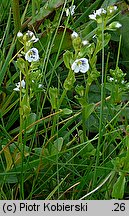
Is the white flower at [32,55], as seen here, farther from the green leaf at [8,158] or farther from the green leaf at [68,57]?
the green leaf at [8,158]

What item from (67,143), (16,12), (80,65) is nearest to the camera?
(80,65)

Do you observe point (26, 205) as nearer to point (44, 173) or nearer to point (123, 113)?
point (44, 173)

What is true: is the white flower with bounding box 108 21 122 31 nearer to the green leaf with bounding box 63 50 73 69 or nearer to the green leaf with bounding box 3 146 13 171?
the green leaf with bounding box 63 50 73 69

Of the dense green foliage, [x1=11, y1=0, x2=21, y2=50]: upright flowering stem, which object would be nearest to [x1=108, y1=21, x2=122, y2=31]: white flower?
the dense green foliage

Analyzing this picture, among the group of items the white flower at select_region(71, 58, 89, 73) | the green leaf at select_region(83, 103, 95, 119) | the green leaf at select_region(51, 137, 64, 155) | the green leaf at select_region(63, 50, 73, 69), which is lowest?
the green leaf at select_region(51, 137, 64, 155)

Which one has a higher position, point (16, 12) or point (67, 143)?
point (16, 12)

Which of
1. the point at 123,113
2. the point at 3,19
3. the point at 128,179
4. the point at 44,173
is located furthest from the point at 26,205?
the point at 3,19

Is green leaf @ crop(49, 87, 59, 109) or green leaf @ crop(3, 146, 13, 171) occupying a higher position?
green leaf @ crop(49, 87, 59, 109)

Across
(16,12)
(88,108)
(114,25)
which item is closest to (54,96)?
(88,108)

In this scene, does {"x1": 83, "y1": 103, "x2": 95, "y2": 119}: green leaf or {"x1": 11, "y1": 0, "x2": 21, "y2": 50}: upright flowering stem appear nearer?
{"x1": 83, "y1": 103, "x2": 95, "y2": 119}: green leaf

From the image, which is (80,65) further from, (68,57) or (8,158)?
(8,158)
